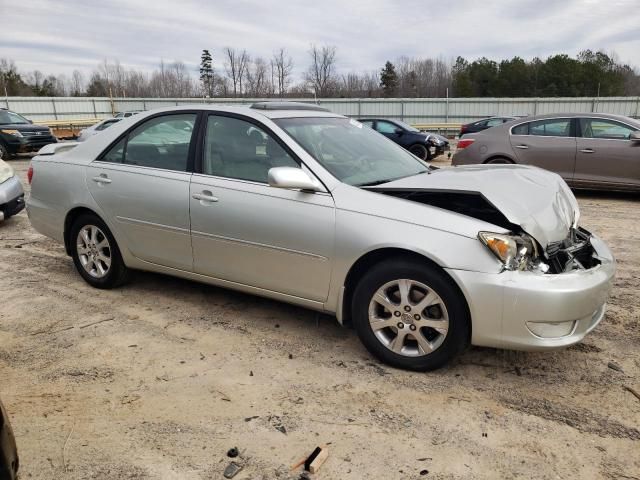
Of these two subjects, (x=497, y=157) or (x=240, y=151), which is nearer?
(x=240, y=151)

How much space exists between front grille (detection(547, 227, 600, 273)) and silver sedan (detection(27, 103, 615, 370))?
0.05ft

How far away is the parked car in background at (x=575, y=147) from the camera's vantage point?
8625mm

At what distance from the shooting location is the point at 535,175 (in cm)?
392

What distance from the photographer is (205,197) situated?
377 cm

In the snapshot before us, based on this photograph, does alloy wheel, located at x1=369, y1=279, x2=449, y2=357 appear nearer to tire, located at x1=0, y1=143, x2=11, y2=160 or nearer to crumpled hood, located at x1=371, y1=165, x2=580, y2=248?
crumpled hood, located at x1=371, y1=165, x2=580, y2=248

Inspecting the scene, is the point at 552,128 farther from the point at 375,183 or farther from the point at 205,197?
the point at 205,197

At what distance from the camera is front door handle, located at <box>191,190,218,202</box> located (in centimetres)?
373

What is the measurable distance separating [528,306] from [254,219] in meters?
1.82

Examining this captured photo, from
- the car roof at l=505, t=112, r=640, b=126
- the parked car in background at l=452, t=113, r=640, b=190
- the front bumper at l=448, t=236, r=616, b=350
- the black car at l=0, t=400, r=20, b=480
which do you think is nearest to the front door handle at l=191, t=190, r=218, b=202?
the front bumper at l=448, t=236, r=616, b=350

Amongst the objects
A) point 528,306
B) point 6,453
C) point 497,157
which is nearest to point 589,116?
point 497,157

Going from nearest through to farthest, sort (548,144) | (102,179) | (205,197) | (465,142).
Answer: (205,197) < (102,179) < (548,144) < (465,142)

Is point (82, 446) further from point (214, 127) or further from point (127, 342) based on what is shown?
point (214, 127)

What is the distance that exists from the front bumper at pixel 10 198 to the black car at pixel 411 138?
10938 millimetres

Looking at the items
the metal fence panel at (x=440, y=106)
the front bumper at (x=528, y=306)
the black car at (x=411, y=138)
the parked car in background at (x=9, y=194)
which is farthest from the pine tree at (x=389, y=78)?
the front bumper at (x=528, y=306)
